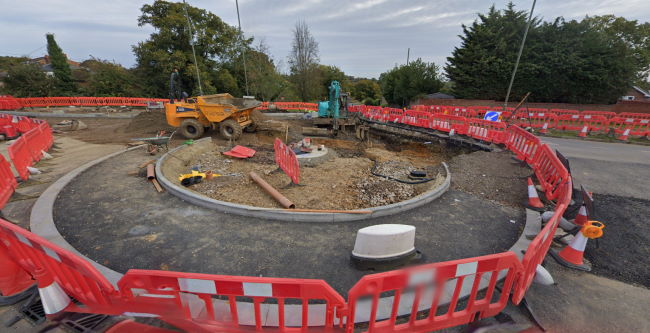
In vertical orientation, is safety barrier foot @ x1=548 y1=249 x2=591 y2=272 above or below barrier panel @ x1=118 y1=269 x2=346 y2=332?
below

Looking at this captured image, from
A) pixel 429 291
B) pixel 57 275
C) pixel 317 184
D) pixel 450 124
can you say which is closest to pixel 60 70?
pixel 317 184

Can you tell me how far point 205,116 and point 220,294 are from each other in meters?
9.93

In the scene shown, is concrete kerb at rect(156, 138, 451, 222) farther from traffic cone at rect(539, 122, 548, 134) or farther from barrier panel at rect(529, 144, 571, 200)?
traffic cone at rect(539, 122, 548, 134)

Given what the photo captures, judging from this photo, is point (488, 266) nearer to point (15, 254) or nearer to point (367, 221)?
point (367, 221)

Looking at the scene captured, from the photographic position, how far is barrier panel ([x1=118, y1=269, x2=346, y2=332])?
193 centimetres

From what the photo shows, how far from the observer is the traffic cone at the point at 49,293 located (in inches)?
94.9

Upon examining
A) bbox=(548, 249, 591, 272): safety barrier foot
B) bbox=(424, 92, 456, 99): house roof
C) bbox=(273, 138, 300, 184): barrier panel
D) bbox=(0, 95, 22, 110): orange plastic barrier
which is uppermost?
bbox=(424, 92, 456, 99): house roof

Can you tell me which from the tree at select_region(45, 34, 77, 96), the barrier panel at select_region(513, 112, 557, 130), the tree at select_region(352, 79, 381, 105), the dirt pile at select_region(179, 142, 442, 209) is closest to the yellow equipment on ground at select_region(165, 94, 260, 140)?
the dirt pile at select_region(179, 142, 442, 209)

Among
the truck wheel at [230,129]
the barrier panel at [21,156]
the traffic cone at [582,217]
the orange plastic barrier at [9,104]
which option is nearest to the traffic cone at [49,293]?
the barrier panel at [21,156]

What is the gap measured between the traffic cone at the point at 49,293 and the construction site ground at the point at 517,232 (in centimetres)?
24

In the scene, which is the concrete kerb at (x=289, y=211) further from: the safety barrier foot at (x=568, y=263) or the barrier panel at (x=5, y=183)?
the barrier panel at (x=5, y=183)

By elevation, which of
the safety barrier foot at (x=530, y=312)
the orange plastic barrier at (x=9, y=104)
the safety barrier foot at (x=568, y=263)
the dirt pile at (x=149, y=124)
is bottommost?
the safety barrier foot at (x=530, y=312)

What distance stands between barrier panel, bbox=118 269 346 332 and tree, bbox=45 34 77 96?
131ft

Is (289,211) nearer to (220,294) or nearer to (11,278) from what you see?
(220,294)
